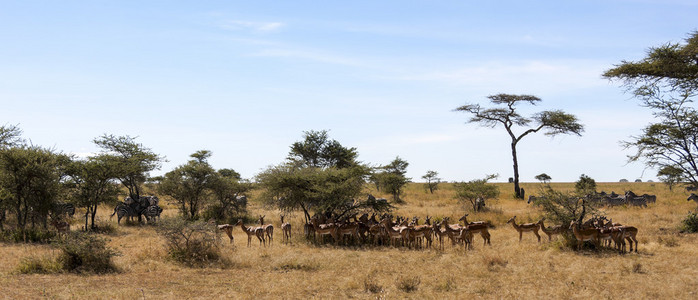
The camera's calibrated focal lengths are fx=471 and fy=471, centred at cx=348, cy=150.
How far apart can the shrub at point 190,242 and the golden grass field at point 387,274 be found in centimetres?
39

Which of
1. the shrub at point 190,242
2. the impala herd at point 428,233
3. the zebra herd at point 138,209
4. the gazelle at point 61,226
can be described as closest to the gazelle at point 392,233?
the impala herd at point 428,233

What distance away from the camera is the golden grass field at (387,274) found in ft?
32.8

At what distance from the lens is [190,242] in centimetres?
1366

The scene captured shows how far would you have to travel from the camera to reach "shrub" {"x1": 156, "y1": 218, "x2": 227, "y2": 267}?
13.5 meters

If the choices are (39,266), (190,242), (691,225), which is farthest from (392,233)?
(691,225)

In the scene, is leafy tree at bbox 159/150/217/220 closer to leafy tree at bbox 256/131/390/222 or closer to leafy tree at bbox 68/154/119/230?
leafy tree at bbox 68/154/119/230

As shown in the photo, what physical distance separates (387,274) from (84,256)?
7.85 meters

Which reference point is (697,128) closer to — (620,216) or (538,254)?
(620,216)

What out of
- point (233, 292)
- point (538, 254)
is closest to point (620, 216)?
point (538, 254)

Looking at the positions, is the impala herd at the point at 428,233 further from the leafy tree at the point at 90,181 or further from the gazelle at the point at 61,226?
the leafy tree at the point at 90,181

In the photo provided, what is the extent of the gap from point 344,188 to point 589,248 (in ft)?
29.5

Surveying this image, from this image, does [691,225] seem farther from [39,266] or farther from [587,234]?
[39,266]

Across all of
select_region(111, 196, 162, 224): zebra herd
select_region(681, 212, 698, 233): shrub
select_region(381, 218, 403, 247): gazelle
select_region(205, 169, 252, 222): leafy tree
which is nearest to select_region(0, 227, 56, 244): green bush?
select_region(111, 196, 162, 224): zebra herd

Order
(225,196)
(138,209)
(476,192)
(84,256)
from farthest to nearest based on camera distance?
(476,192)
(225,196)
(138,209)
(84,256)
